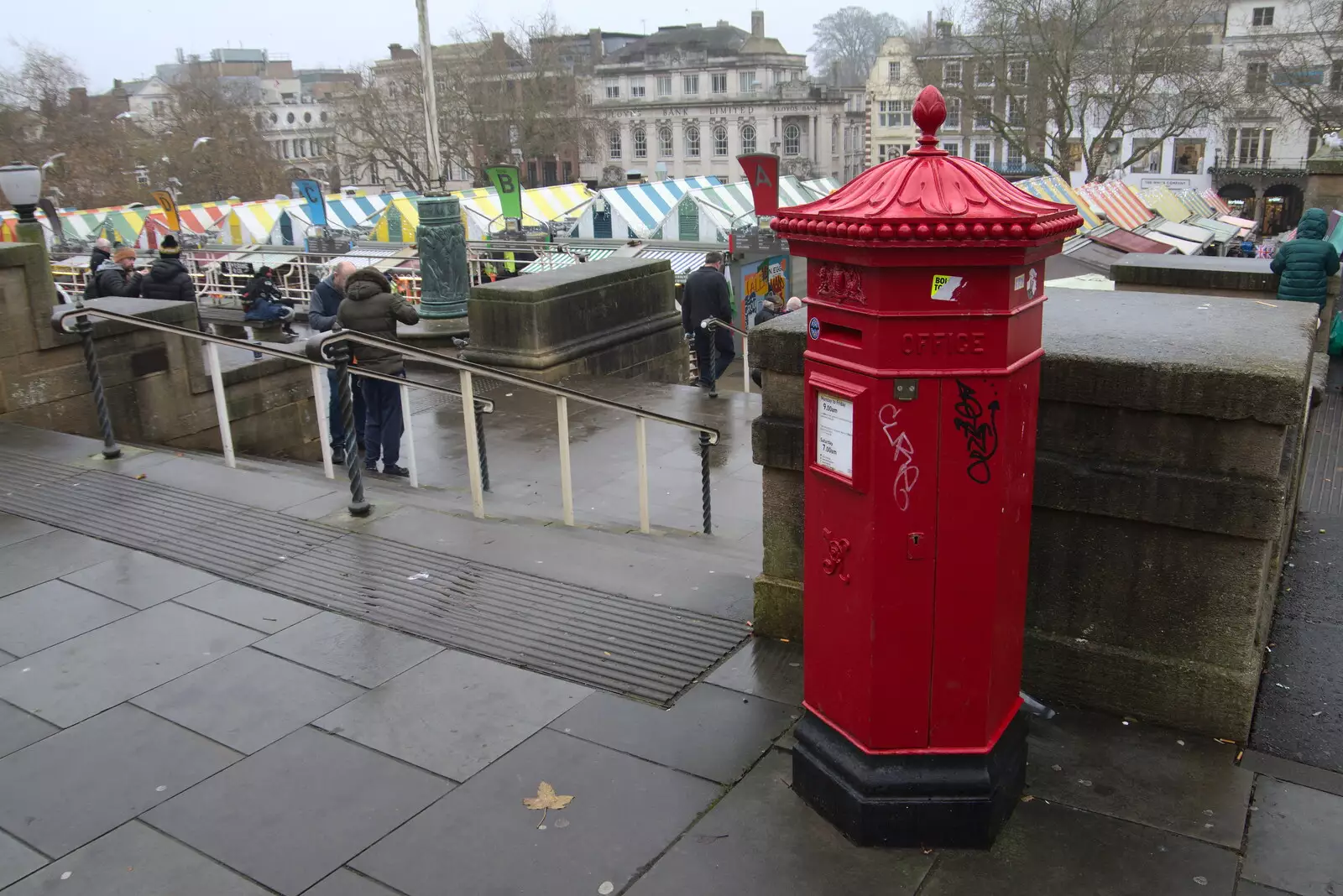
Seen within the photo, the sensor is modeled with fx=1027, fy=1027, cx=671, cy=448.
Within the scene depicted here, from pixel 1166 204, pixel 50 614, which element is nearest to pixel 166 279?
pixel 50 614

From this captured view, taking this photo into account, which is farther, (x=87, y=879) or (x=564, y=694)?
(x=564, y=694)

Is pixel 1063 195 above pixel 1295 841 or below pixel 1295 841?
above

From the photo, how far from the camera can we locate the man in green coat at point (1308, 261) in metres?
9.33

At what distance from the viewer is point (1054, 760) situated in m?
3.67

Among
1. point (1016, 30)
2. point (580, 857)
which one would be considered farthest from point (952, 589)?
point (1016, 30)

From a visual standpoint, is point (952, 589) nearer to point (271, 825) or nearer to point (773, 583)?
point (773, 583)

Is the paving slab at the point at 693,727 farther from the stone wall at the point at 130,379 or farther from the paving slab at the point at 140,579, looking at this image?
the stone wall at the point at 130,379

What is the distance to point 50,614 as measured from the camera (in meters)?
5.16

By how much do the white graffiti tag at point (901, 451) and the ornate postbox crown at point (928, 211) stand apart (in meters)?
0.49

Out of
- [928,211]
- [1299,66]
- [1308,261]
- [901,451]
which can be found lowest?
[1308,261]

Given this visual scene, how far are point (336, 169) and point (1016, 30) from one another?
56.0 metres

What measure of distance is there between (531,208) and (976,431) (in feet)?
125

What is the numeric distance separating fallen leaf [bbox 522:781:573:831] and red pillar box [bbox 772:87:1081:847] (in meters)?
0.84

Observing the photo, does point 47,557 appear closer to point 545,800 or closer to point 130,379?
point 130,379
